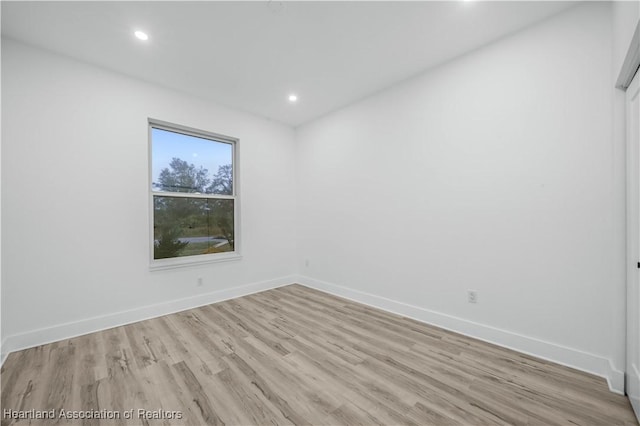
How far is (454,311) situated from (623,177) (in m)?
1.72

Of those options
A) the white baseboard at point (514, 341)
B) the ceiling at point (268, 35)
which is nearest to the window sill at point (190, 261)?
the white baseboard at point (514, 341)

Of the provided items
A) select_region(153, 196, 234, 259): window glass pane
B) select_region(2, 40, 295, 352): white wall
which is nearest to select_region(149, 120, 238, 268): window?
select_region(153, 196, 234, 259): window glass pane

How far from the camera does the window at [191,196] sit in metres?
3.36

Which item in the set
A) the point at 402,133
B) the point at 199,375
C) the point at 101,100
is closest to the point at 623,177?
the point at 402,133

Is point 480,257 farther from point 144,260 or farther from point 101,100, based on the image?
point 101,100

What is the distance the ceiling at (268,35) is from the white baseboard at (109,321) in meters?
2.73

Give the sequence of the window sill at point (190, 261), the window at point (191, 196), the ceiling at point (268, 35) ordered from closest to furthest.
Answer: the ceiling at point (268, 35) < the window sill at point (190, 261) < the window at point (191, 196)

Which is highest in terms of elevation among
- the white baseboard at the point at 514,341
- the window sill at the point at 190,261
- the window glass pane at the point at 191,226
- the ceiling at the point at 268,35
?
the ceiling at the point at 268,35

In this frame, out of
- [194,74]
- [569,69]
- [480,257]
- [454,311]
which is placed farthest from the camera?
[194,74]

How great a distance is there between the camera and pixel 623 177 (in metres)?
1.80

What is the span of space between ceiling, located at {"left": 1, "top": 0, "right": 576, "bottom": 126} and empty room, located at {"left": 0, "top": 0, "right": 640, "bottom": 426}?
2 centimetres

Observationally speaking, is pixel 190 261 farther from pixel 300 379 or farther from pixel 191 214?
pixel 300 379

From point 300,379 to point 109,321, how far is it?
2324mm

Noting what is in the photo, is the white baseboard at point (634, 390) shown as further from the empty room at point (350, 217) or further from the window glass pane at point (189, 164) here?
the window glass pane at point (189, 164)
